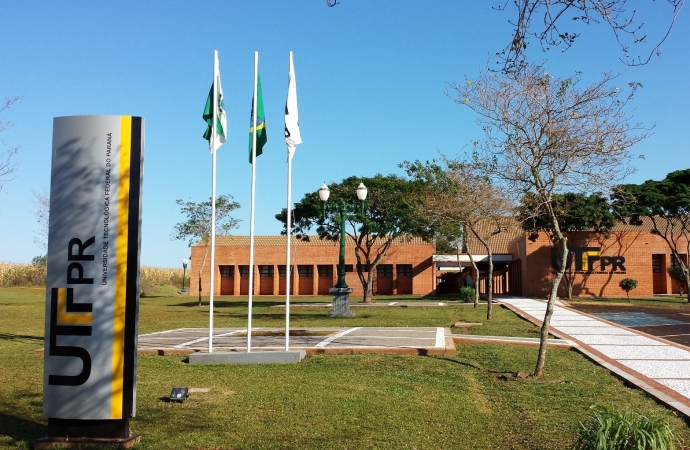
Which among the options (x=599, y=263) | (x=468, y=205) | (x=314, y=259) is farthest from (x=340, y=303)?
(x=314, y=259)

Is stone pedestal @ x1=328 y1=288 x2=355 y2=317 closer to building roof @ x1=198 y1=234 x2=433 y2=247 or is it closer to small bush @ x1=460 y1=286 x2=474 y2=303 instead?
small bush @ x1=460 y1=286 x2=474 y2=303

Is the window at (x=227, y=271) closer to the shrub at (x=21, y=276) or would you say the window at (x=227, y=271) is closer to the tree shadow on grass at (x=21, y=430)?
the shrub at (x=21, y=276)

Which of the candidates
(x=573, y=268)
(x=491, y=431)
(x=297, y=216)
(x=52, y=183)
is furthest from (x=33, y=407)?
(x=573, y=268)

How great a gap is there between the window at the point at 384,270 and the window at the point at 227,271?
1200 cm

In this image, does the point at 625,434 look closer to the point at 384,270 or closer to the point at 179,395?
the point at 179,395

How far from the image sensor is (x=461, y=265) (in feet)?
173

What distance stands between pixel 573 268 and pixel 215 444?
40591 mm

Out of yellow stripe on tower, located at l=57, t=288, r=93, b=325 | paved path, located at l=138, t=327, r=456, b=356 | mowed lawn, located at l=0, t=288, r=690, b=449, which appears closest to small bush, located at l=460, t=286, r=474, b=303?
paved path, located at l=138, t=327, r=456, b=356

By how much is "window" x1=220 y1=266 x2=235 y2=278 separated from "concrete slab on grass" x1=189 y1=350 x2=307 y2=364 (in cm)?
4516

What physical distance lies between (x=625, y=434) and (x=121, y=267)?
420 centimetres

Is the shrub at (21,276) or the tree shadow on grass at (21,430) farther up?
the shrub at (21,276)

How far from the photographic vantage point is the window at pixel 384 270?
53938mm

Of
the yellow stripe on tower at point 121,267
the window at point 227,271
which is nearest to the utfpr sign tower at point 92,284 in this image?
the yellow stripe on tower at point 121,267

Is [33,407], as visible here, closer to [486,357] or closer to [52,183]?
[52,183]
